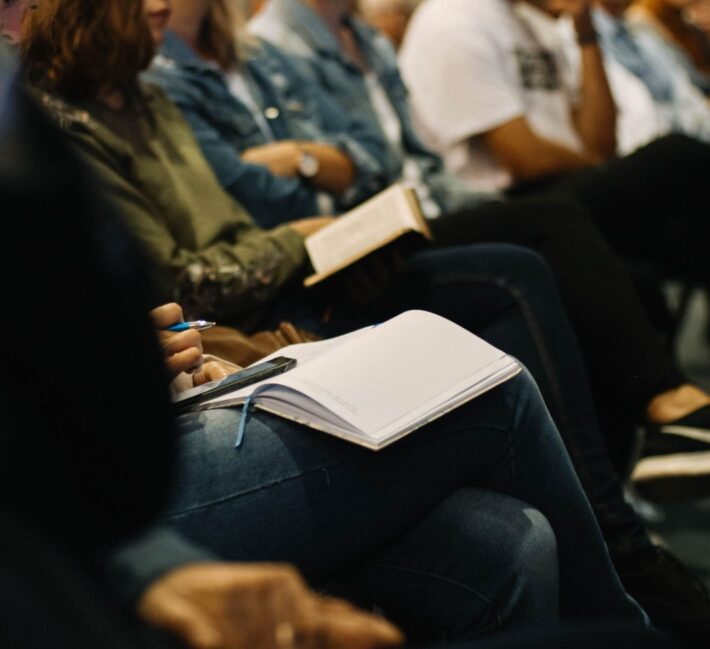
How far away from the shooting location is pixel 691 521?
226cm

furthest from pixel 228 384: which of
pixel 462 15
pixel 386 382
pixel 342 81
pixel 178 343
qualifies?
pixel 462 15

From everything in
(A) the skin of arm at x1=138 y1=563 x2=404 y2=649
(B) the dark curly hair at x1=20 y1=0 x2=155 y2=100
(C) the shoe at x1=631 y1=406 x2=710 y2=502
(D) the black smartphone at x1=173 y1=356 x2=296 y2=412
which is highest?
(B) the dark curly hair at x1=20 y1=0 x2=155 y2=100

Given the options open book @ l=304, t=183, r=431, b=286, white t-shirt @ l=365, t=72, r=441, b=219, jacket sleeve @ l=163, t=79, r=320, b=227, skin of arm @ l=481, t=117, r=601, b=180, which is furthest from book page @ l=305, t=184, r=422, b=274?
skin of arm @ l=481, t=117, r=601, b=180

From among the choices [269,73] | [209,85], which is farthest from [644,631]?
[269,73]

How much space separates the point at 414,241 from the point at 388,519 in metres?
0.64

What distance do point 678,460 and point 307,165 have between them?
799 millimetres

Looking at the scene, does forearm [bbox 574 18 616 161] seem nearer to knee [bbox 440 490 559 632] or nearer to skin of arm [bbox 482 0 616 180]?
skin of arm [bbox 482 0 616 180]

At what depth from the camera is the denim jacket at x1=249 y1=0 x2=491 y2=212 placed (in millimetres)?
2236

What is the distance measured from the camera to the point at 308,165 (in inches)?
76.0

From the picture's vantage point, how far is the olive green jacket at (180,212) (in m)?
1.36

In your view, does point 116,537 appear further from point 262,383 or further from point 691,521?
point 691,521

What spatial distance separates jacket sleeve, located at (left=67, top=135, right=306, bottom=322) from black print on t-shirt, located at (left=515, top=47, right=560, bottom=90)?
1083 mm

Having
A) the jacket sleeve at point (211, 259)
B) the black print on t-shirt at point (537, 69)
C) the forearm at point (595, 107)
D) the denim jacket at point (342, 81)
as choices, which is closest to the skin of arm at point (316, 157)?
the denim jacket at point (342, 81)

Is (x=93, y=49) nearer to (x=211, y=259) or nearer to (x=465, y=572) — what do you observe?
(x=211, y=259)
